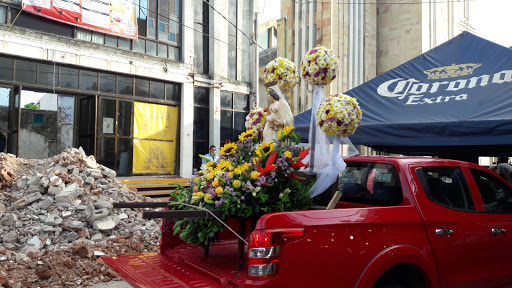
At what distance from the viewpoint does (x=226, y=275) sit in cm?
297

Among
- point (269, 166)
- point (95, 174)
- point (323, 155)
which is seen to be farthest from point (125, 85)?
point (269, 166)

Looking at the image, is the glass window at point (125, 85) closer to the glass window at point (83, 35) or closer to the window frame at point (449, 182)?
the glass window at point (83, 35)

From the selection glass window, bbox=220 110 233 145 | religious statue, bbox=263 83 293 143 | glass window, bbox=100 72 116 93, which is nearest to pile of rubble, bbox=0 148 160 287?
glass window, bbox=100 72 116 93

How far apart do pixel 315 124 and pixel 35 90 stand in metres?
9.06

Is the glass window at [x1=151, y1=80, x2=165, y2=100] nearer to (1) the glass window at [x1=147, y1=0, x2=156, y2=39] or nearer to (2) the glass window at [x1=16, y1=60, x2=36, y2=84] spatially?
(1) the glass window at [x1=147, y1=0, x2=156, y2=39]

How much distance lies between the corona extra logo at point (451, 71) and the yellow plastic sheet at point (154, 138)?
8.53 meters

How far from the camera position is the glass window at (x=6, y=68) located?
32.4ft

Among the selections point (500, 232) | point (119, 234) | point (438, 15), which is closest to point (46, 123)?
point (119, 234)

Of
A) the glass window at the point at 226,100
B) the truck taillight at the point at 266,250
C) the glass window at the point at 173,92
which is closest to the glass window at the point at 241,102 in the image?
the glass window at the point at 226,100

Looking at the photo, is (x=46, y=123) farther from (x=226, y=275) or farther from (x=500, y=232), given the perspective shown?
(x=500, y=232)

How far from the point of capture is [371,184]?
371cm

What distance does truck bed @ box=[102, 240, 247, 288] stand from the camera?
9.67ft

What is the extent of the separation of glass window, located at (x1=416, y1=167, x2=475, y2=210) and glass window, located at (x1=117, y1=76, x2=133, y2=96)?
10310 mm

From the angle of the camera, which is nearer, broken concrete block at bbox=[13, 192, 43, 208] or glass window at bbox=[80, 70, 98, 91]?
broken concrete block at bbox=[13, 192, 43, 208]
